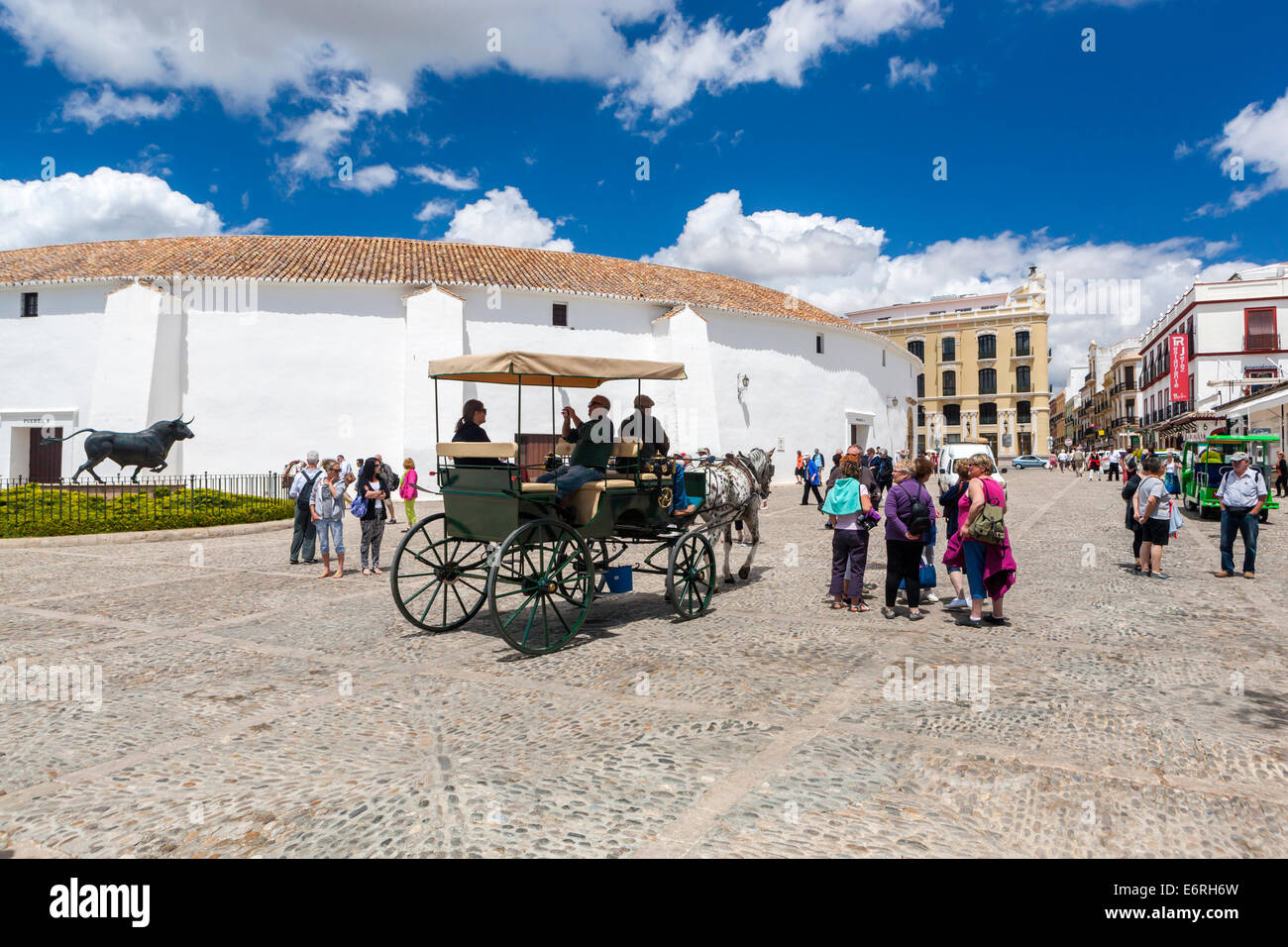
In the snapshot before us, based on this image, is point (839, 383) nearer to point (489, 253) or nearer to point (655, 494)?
point (489, 253)

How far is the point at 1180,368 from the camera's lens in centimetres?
4353

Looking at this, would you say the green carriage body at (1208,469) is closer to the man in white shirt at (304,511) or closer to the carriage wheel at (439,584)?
the carriage wheel at (439,584)

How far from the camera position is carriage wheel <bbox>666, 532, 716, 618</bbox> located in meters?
7.01

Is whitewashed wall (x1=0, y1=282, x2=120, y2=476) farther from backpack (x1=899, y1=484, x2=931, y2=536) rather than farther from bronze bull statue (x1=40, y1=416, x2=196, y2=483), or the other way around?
backpack (x1=899, y1=484, x2=931, y2=536)

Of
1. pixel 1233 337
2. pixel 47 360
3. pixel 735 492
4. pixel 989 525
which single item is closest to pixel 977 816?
pixel 989 525

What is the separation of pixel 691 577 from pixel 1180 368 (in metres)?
47.9

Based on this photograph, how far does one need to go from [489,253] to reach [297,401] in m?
9.49

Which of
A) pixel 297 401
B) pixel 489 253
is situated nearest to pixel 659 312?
pixel 489 253

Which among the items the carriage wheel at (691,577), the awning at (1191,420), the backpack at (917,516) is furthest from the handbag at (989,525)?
the awning at (1191,420)

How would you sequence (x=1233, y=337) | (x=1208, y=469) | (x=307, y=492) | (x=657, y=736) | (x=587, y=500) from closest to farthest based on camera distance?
(x=657, y=736), (x=587, y=500), (x=307, y=492), (x=1208, y=469), (x=1233, y=337)

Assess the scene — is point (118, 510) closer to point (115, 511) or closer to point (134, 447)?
point (115, 511)

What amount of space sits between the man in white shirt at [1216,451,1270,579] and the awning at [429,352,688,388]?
710 centimetres

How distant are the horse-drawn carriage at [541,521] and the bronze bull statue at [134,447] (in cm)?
1525
